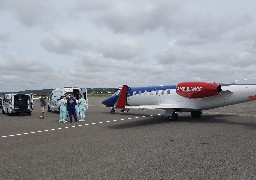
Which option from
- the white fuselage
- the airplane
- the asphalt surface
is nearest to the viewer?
the asphalt surface

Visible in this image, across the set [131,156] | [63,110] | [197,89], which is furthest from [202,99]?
[131,156]

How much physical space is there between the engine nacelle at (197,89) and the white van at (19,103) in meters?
15.0

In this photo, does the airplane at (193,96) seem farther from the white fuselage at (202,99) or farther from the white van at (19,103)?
the white van at (19,103)

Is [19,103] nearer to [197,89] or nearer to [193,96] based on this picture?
[193,96]

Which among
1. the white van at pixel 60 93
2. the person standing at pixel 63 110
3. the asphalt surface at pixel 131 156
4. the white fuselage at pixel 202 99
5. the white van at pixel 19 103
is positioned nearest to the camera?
the asphalt surface at pixel 131 156

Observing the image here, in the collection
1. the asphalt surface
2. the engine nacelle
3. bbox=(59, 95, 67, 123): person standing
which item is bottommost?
the asphalt surface

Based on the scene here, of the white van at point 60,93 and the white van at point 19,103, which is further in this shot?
the white van at point 60,93

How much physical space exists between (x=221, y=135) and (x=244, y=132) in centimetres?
166

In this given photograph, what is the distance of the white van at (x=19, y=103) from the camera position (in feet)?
86.9

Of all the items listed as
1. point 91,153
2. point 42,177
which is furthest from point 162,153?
point 42,177

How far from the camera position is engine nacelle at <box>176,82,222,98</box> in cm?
1900

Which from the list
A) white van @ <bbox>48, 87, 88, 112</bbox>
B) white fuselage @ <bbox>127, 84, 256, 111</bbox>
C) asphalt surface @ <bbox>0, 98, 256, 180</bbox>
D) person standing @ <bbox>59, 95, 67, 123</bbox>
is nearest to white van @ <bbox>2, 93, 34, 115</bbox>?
white van @ <bbox>48, 87, 88, 112</bbox>

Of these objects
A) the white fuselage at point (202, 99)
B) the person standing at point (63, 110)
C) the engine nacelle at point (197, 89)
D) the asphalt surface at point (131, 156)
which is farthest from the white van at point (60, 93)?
the asphalt surface at point (131, 156)

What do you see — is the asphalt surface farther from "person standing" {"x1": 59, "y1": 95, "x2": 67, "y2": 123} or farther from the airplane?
"person standing" {"x1": 59, "y1": 95, "x2": 67, "y2": 123}
